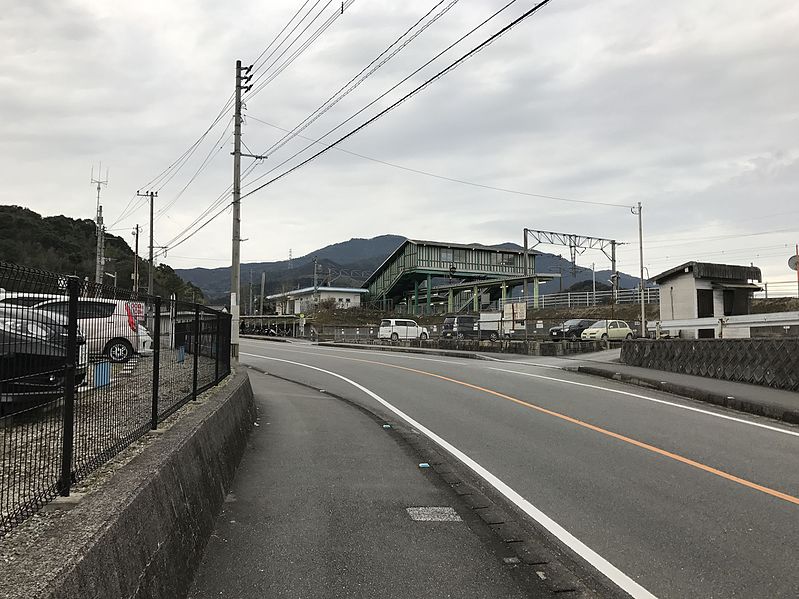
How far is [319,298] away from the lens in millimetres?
91062

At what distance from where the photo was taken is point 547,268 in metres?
88.1

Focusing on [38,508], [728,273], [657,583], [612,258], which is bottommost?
[657,583]

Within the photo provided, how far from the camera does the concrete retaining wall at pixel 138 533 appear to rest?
104 inches

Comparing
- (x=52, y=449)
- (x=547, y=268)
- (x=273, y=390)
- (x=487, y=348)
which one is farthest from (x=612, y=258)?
(x=52, y=449)

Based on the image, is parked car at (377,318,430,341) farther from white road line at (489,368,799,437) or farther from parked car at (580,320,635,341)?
white road line at (489,368,799,437)

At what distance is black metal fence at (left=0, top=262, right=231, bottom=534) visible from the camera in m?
3.35

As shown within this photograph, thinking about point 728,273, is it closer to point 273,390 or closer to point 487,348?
point 487,348

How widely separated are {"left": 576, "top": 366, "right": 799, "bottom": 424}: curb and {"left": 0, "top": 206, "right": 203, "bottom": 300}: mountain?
39147mm

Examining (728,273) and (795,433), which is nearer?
(795,433)

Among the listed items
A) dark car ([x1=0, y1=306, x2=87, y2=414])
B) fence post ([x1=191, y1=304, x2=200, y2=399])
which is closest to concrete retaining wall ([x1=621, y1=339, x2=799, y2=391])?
fence post ([x1=191, y1=304, x2=200, y2=399])

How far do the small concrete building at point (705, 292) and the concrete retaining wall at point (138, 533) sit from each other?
2872 cm

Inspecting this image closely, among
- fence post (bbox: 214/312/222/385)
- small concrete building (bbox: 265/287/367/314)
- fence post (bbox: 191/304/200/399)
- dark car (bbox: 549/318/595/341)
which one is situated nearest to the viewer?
fence post (bbox: 191/304/200/399)

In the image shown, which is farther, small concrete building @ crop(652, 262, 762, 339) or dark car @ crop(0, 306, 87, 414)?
small concrete building @ crop(652, 262, 762, 339)

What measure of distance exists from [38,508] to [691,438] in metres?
8.72
